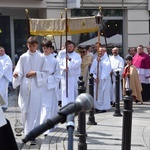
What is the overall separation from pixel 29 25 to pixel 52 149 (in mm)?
5504

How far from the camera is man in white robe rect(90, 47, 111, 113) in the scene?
11211 millimetres

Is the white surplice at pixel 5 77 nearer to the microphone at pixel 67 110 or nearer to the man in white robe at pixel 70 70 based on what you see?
the man in white robe at pixel 70 70

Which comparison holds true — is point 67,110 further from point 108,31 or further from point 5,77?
point 108,31

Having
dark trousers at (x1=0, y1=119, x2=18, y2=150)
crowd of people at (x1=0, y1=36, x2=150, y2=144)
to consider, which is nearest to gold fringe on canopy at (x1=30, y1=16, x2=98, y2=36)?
crowd of people at (x1=0, y1=36, x2=150, y2=144)

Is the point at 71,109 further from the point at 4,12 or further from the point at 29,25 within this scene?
the point at 4,12

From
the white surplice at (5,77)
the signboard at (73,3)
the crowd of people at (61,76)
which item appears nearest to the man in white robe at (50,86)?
the crowd of people at (61,76)

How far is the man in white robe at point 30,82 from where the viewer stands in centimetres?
740

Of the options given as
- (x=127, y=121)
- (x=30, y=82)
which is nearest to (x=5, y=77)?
(x=30, y=82)

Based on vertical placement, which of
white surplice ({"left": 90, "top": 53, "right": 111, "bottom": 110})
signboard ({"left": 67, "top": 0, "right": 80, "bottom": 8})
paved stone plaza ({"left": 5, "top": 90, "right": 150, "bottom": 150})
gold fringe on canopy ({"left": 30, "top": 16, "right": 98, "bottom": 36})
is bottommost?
paved stone plaza ({"left": 5, "top": 90, "right": 150, "bottom": 150})

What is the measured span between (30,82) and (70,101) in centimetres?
95

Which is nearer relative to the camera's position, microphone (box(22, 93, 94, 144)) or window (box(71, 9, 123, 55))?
microphone (box(22, 93, 94, 144))

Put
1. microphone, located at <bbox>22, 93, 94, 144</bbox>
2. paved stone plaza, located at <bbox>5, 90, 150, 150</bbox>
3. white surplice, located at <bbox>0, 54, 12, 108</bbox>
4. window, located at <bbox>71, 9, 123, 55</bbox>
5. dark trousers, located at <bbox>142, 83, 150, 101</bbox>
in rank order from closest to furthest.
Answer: microphone, located at <bbox>22, 93, 94, 144</bbox> → paved stone plaza, located at <bbox>5, 90, 150, 150</bbox> → white surplice, located at <bbox>0, 54, 12, 108</bbox> → dark trousers, located at <bbox>142, 83, 150, 101</bbox> → window, located at <bbox>71, 9, 123, 55</bbox>

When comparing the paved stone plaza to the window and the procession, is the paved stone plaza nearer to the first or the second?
the procession

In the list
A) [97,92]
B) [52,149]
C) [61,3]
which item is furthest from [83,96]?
[61,3]
